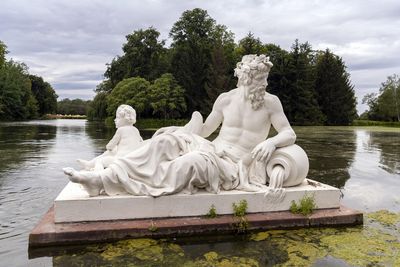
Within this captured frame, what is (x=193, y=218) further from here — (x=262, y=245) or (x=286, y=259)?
(x=286, y=259)

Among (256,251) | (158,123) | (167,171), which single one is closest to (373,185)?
(256,251)

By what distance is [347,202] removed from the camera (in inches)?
248

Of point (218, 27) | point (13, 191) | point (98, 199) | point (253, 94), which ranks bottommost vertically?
point (13, 191)

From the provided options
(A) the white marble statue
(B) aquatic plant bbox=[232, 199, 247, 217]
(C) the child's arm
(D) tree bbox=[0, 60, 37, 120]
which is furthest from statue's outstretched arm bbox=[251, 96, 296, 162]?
(D) tree bbox=[0, 60, 37, 120]

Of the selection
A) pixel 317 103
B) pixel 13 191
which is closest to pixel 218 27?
pixel 317 103

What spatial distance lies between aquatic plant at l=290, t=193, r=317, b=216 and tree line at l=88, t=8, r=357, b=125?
31.8 meters

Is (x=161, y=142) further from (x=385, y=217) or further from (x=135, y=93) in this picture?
(x=135, y=93)

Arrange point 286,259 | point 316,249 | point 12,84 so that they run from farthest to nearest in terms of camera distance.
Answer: point 12,84 < point 316,249 < point 286,259

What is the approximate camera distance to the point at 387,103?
186 ft

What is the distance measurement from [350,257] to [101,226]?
7.88 ft

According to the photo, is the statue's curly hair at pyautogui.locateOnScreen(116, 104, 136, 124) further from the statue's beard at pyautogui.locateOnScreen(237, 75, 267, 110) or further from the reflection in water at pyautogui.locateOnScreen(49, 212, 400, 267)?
the reflection in water at pyautogui.locateOnScreen(49, 212, 400, 267)

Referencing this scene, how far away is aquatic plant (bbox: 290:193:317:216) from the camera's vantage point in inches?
179

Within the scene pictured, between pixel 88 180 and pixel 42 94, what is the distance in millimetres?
80197

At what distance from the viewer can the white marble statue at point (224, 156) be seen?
164 inches
